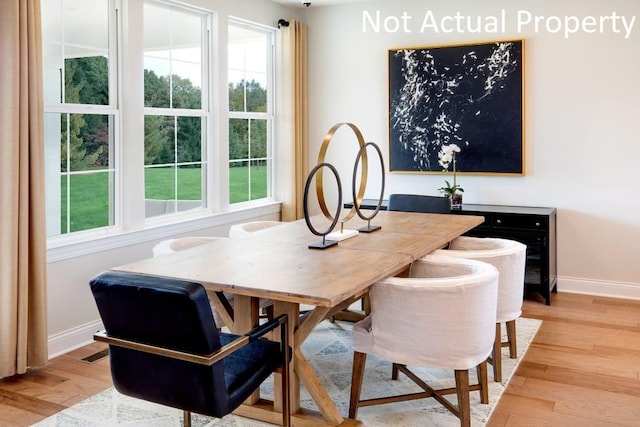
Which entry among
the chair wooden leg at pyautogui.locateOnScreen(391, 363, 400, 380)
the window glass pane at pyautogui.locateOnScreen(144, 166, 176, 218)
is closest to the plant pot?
the chair wooden leg at pyautogui.locateOnScreen(391, 363, 400, 380)

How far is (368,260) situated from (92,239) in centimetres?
200

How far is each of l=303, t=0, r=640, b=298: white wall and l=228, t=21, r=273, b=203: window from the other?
4.41ft

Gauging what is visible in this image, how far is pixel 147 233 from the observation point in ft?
14.2

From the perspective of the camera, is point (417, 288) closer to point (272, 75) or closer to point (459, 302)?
point (459, 302)

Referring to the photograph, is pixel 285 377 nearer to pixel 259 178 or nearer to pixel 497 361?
pixel 497 361

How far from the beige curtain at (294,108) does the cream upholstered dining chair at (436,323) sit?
324 centimetres

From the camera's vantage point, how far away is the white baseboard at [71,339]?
3.68 m

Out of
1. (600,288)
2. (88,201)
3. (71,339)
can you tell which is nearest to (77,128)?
(88,201)

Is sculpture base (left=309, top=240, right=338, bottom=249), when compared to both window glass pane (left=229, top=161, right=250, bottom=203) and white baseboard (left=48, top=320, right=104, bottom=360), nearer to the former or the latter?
Result: white baseboard (left=48, top=320, right=104, bottom=360)

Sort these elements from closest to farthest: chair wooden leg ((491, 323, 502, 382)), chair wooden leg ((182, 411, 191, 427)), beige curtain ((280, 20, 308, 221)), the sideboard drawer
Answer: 1. chair wooden leg ((182, 411, 191, 427))
2. chair wooden leg ((491, 323, 502, 382))
3. the sideboard drawer
4. beige curtain ((280, 20, 308, 221))

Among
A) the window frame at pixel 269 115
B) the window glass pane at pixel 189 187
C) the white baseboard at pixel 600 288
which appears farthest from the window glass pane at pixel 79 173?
the white baseboard at pixel 600 288

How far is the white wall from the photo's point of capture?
4.84 meters

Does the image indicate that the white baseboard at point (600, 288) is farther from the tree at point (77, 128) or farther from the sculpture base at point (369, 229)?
the tree at point (77, 128)

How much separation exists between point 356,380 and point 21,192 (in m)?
2.00
